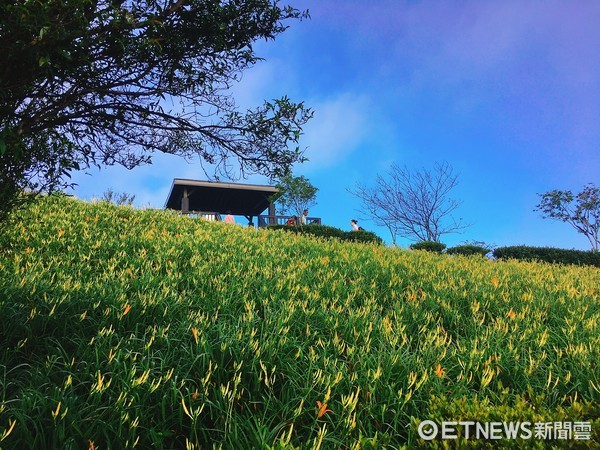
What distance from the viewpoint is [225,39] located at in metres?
3.82

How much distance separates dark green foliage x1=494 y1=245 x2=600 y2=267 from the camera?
16.8 meters

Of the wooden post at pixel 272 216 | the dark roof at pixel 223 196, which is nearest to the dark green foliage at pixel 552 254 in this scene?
the dark roof at pixel 223 196

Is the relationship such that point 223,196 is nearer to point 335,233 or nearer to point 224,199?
point 224,199

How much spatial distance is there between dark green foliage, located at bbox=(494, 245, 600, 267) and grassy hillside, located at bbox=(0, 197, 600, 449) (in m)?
11.7

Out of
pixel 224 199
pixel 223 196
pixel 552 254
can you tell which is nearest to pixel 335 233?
pixel 552 254

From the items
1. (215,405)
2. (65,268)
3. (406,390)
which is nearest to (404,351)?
(406,390)

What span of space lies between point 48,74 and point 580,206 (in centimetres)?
3190

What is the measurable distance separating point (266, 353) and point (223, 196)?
2475 cm

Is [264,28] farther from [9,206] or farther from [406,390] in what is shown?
[406,390]

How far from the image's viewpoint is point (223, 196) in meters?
27.2

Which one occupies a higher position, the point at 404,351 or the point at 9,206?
the point at 9,206

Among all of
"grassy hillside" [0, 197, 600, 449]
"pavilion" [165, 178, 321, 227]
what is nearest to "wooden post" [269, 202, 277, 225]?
"pavilion" [165, 178, 321, 227]

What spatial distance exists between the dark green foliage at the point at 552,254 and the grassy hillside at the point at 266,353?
1167cm

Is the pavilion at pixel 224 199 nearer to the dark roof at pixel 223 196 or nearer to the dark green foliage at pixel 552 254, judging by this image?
the dark roof at pixel 223 196
